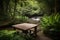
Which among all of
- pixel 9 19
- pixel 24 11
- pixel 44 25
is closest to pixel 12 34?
pixel 44 25

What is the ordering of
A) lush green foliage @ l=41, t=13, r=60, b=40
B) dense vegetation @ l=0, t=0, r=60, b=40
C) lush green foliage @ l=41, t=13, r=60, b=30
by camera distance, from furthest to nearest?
dense vegetation @ l=0, t=0, r=60, b=40
lush green foliage @ l=41, t=13, r=60, b=30
lush green foliage @ l=41, t=13, r=60, b=40

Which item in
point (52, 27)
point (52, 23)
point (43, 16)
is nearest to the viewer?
point (52, 27)

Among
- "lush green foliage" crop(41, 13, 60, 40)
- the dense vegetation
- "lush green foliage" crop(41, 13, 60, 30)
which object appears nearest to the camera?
"lush green foliage" crop(41, 13, 60, 40)

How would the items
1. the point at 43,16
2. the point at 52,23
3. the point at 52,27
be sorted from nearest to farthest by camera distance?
the point at 52,27 → the point at 52,23 → the point at 43,16

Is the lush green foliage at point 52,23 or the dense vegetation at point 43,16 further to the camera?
the dense vegetation at point 43,16

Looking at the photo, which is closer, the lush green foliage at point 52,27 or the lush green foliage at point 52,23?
the lush green foliage at point 52,27

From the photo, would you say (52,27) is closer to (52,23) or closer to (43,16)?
(52,23)

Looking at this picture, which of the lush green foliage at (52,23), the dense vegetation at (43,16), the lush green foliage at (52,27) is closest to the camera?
the lush green foliage at (52,27)

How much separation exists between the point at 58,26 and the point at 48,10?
578 centimetres

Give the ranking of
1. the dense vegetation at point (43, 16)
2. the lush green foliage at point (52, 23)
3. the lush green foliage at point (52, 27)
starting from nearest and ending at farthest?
the lush green foliage at point (52, 27), the lush green foliage at point (52, 23), the dense vegetation at point (43, 16)

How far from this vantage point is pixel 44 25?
10.1 meters

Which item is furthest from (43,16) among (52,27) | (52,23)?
(52,27)

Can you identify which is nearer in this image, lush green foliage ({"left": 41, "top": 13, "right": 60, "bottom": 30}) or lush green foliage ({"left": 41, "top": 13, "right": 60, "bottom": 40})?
lush green foliage ({"left": 41, "top": 13, "right": 60, "bottom": 40})

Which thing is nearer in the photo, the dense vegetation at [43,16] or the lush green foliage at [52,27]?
the lush green foliage at [52,27]
